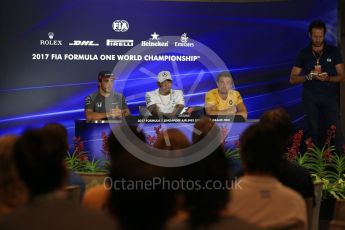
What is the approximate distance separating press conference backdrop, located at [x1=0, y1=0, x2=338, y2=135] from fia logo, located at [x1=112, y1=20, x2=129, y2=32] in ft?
0.05

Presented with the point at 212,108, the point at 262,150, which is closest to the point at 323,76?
the point at 212,108

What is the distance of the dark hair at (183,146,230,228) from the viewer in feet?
5.41

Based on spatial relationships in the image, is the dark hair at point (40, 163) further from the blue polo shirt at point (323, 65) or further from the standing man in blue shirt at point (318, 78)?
the blue polo shirt at point (323, 65)

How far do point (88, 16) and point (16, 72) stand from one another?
49.5 inches

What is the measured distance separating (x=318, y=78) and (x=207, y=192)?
516 cm

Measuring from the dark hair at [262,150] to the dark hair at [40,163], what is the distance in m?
0.79

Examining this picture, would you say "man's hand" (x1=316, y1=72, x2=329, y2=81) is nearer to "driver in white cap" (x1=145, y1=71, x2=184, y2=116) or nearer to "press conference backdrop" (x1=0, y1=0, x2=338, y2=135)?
"press conference backdrop" (x1=0, y1=0, x2=338, y2=135)

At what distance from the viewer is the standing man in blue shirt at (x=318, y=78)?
21.5 feet

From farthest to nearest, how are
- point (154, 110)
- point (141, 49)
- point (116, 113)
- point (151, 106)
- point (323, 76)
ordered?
1. point (141, 49)
2. point (151, 106)
3. point (323, 76)
4. point (116, 113)
5. point (154, 110)

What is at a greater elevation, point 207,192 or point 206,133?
point 206,133

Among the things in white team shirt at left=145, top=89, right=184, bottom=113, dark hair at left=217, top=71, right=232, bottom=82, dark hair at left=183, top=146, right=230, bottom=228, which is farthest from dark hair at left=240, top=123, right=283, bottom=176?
dark hair at left=217, top=71, right=232, bottom=82

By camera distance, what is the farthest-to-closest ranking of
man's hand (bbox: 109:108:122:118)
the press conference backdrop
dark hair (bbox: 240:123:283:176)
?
1. the press conference backdrop
2. man's hand (bbox: 109:108:122:118)
3. dark hair (bbox: 240:123:283:176)

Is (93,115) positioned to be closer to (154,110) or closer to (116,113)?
(116,113)

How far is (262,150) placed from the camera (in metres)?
2.16
